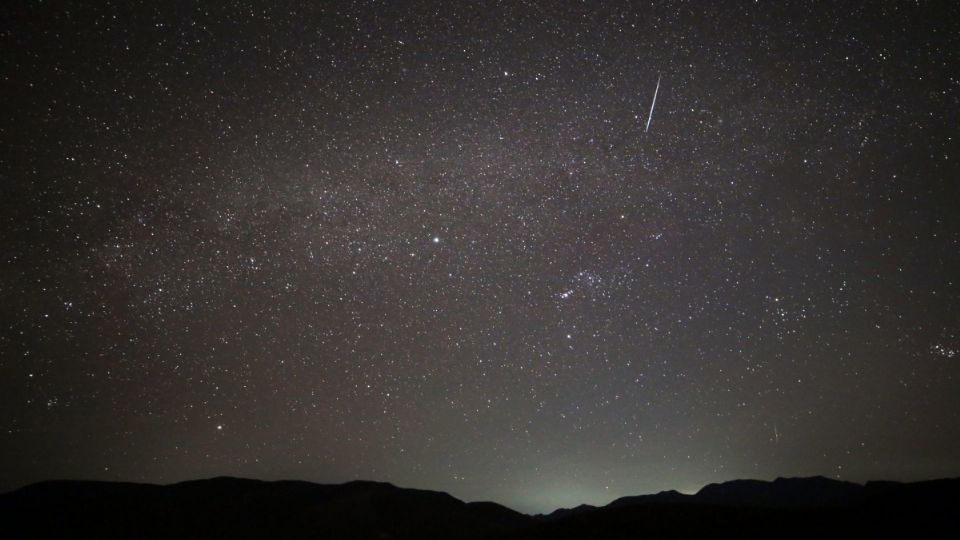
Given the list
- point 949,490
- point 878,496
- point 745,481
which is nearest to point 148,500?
point 878,496

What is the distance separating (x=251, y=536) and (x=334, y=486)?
7.43 m

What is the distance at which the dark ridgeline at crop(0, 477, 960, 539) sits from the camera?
14.1 metres

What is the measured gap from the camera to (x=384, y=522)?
73.2ft

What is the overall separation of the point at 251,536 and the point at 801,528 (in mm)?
20239

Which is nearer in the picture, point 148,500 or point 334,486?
point 148,500

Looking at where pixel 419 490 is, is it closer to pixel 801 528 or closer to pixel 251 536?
pixel 251 536

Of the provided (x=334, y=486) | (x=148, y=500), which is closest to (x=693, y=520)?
(x=334, y=486)

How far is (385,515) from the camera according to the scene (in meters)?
23.1

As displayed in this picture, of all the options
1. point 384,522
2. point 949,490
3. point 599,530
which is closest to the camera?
point 599,530

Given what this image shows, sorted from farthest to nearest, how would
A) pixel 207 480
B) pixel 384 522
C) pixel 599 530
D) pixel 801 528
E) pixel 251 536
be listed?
1. pixel 207 480
2. pixel 384 522
3. pixel 251 536
4. pixel 599 530
5. pixel 801 528

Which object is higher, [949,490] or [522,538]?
[949,490]

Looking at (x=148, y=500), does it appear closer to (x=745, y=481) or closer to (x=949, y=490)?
(x=949, y=490)

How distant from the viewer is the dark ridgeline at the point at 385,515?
14.1 metres

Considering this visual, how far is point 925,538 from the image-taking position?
→ 44.3ft
